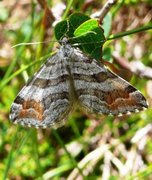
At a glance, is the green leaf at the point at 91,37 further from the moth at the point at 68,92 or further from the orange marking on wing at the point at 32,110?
the orange marking on wing at the point at 32,110

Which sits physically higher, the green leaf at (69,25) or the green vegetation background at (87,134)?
the green leaf at (69,25)

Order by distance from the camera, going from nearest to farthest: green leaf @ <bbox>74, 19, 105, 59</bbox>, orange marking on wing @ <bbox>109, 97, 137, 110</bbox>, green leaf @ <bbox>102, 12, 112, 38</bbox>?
green leaf @ <bbox>74, 19, 105, 59</bbox>, orange marking on wing @ <bbox>109, 97, 137, 110</bbox>, green leaf @ <bbox>102, 12, 112, 38</bbox>

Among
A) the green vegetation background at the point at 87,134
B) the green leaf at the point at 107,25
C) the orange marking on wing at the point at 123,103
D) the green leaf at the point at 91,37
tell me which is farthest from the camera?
the green vegetation background at the point at 87,134

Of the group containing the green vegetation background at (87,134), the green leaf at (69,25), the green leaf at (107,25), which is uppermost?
the green leaf at (69,25)

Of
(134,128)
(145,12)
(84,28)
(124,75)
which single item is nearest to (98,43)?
(84,28)

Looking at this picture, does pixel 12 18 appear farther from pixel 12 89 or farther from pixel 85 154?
pixel 85 154

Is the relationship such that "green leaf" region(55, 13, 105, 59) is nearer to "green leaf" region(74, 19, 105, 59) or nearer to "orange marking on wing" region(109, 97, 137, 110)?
"green leaf" region(74, 19, 105, 59)

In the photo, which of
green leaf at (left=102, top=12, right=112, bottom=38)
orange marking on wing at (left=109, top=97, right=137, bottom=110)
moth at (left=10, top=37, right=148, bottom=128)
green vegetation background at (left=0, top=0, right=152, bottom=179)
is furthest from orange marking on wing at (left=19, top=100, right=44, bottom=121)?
green vegetation background at (left=0, top=0, right=152, bottom=179)

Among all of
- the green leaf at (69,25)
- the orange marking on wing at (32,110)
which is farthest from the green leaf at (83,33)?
the orange marking on wing at (32,110)

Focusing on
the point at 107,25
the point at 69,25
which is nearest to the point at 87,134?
the point at 107,25
